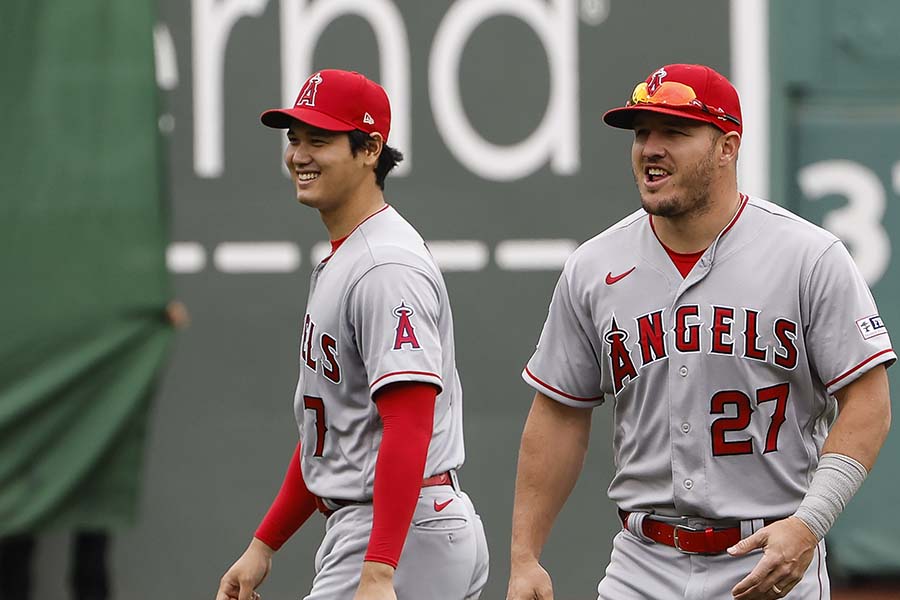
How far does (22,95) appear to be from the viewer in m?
6.23

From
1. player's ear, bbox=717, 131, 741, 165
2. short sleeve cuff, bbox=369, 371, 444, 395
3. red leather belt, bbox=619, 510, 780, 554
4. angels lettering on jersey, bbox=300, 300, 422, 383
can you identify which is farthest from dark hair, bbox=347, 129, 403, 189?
red leather belt, bbox=619, 510, 780, 554

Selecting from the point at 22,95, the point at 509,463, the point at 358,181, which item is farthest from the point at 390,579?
the point at 22,95

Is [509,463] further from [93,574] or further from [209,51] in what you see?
[209,51]

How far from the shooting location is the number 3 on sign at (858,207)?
662 centimetres

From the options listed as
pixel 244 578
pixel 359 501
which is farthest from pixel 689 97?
pixel 244 578

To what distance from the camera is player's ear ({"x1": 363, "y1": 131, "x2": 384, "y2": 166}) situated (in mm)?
3559

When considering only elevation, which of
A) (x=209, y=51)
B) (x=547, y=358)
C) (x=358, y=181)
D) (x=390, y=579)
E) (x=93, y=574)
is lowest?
(x=93, y=574)

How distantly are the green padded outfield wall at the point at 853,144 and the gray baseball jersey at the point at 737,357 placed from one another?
3498 millimetres

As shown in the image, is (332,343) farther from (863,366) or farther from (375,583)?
(863,366)

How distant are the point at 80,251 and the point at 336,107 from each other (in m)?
3.06

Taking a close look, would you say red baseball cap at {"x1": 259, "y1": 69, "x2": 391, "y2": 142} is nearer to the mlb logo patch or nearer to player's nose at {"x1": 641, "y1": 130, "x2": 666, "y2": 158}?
player's nose at {"x1": 641, "y1": 130, "x2": 666, "y2": 158}

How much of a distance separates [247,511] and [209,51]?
204 cm

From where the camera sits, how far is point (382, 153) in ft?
11.9

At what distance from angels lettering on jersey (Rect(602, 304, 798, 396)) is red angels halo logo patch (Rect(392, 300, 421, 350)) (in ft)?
1.41
